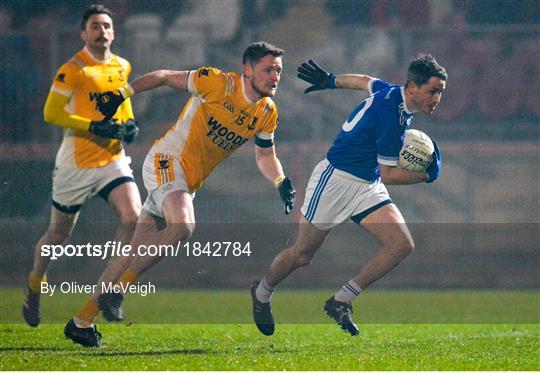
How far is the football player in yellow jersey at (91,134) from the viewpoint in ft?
29.3

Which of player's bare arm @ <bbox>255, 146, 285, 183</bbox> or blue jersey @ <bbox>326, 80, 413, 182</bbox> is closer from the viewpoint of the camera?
blue jersey @ <bbox>326, 80, 413, 182</bbox>

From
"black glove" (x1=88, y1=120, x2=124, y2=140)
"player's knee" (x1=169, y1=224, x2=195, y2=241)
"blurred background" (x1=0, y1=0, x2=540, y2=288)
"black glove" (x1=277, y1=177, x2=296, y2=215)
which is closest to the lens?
"player's knee" (x1=169, y1=224, x2=195, y2=241)

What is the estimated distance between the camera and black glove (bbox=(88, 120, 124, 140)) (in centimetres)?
877

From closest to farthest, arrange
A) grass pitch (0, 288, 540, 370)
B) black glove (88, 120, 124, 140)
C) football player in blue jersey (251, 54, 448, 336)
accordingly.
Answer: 1. grass pitch (0, 288, 540, 370)
2. football player in blue jersey (251, 54, 448, 336)
3. black glove (88, 120, 124, 140)

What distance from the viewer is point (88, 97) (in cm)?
908

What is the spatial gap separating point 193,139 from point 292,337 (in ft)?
5.35

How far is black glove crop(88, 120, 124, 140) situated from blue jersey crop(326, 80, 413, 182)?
1516 mm

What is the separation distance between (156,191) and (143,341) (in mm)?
1086

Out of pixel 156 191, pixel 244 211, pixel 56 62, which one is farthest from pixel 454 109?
pixel 156 191

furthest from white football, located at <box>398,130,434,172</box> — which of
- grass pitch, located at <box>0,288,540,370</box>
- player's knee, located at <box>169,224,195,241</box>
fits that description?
player's knee, located at <box>169,224,195,241</box>

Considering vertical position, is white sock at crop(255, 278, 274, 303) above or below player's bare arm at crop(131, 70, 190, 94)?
below

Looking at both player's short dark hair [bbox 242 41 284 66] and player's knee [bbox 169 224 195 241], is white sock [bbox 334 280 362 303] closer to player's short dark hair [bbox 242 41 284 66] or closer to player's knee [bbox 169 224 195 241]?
player's knee [bbox 169 224 195 241]

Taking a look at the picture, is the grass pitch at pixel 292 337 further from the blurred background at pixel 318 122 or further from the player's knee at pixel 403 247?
the player's knee at pixel 403 247

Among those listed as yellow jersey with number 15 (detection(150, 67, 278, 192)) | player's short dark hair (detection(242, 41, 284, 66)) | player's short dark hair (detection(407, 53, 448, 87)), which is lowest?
yellow jersey with number 15 (detection(150, 67, 278, 192))
